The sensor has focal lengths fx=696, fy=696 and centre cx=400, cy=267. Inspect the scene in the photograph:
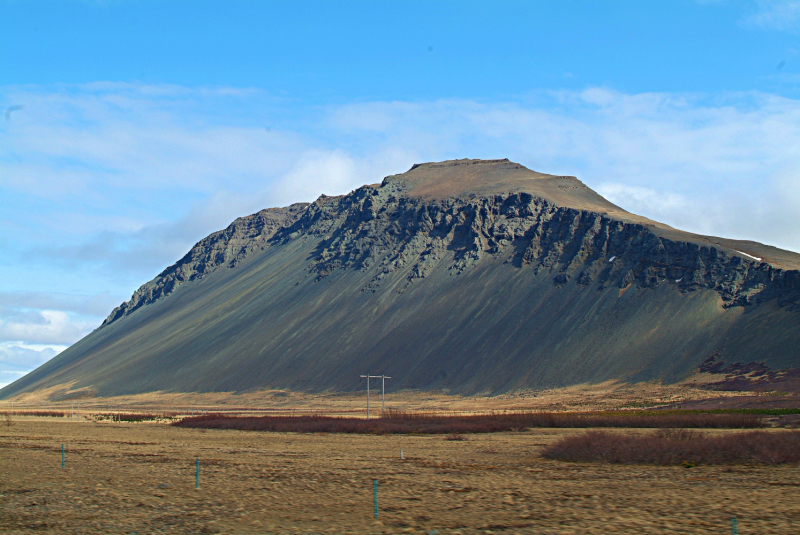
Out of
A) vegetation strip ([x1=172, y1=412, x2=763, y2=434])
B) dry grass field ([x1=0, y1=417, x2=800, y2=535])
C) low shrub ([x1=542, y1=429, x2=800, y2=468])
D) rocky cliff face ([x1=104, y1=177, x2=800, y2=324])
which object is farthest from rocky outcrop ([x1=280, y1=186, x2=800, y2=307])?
dry grass field ([x1=0, y1=417, x2=800, y2=535])

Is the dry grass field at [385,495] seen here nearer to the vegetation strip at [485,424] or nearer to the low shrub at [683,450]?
the low shrub at [683,450]

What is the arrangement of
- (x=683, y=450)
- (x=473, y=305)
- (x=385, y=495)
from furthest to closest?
(x=473, y=305)
(x=683, y=450)
(x=385, y=495)

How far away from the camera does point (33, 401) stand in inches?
6275

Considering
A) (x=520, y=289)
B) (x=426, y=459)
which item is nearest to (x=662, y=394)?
(x=520, y=289)

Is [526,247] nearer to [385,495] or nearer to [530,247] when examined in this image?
[530,247]

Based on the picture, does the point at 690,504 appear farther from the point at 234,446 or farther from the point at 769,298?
the point at 769,298

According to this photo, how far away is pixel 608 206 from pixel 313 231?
82.4 m

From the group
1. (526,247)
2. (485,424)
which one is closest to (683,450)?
(485,424)

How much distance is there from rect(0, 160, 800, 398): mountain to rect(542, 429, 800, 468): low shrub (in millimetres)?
71420

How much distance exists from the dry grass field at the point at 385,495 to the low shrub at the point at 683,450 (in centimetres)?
105

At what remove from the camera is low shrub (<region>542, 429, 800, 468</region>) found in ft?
88.1

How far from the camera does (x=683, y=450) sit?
28125 mm

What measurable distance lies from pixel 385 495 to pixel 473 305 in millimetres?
113283

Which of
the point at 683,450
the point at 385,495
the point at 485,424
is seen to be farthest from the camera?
the point at 485,424
